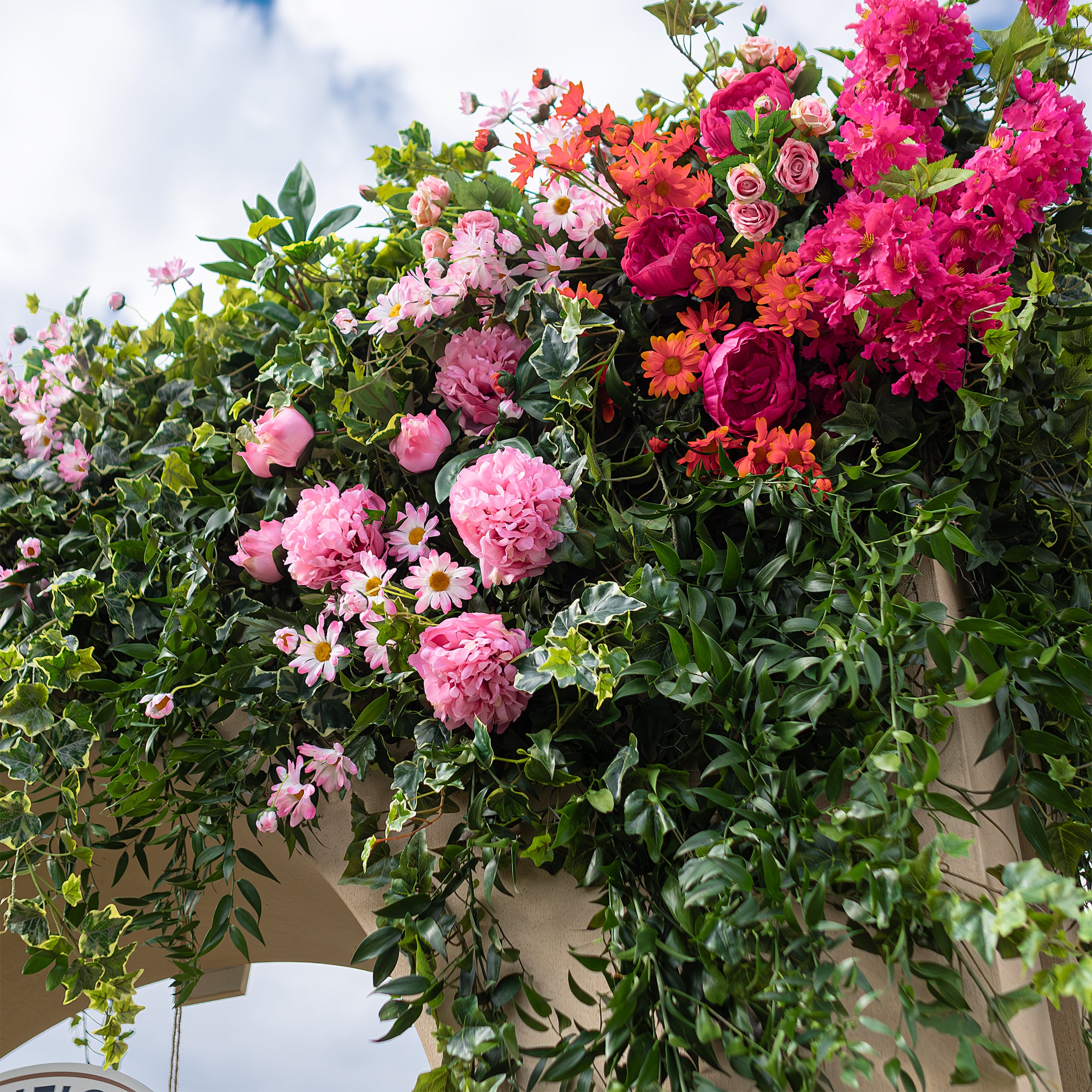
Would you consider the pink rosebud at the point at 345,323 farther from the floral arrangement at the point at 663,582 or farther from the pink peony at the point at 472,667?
the pink peony at the point at 472,667

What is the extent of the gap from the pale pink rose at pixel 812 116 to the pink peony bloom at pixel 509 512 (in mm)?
465

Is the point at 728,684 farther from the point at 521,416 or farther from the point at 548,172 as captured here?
the point at 548,172

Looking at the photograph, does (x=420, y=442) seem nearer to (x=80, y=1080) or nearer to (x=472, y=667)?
(x=472, y=667)

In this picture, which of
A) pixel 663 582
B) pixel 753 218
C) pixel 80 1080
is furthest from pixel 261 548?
pixel 80 1080

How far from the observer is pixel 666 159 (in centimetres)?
90

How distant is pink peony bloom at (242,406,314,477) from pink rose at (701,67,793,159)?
581 millimetres

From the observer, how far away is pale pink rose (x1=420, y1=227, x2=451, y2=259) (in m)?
0.97

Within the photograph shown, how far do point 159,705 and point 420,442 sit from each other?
431 mm

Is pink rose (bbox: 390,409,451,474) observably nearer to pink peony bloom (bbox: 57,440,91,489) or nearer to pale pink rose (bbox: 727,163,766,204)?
pale pink rose (bbox: 727,163,766,204)

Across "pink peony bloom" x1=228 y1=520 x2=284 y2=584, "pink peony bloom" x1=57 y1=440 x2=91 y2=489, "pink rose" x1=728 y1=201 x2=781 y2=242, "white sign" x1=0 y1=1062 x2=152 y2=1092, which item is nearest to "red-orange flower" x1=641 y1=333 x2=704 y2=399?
"pink rose" x1=728 y1=201 x2=781 y2=242

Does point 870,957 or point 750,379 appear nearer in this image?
point 870,957

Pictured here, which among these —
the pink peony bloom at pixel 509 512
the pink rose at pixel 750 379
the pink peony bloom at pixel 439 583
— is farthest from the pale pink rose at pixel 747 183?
the pink peony bloom at pixel 439 583

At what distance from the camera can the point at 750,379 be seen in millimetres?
830

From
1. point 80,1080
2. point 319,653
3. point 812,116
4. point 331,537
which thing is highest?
point 812,116
